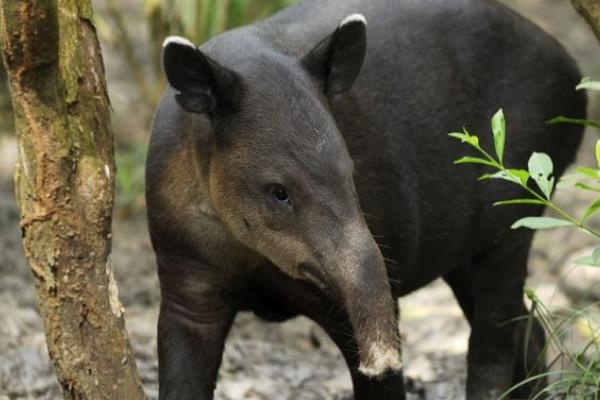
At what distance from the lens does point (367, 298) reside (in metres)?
4.32

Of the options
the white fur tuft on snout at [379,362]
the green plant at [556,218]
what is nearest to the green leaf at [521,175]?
the green plant at [556,218]

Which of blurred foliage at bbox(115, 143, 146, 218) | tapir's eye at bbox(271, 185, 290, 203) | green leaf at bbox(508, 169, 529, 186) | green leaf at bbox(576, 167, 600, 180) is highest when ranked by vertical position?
green leaf at bbox(576, 167, 600, 180)

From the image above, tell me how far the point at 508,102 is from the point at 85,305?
249 centimetres

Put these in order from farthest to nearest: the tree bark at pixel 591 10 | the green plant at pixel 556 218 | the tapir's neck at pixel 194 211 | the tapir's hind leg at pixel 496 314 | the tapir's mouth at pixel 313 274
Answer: the tapir's hind leg at pixel 496 314
the tapir's neck at pixel 194 211
the tree bark at pixel 591 10
the tapir's mouth at pixel 313 274
the green plant at pixel 556 218

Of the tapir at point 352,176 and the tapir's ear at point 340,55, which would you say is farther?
the tapir's ear at point 340,55

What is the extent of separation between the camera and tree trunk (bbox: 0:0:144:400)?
14.2 ft

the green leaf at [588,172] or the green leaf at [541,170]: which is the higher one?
the green leaf at [588,172]

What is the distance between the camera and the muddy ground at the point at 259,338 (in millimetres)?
6680

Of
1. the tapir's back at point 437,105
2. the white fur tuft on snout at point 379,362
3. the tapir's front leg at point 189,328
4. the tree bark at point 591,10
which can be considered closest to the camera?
the white fur tuft on snout at point 379,362

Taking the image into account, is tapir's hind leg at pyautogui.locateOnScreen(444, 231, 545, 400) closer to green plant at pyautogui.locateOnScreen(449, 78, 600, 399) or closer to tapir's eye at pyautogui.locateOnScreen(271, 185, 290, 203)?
green plant at pyautogui.locateOnScreen(449, 78, 600, 399)

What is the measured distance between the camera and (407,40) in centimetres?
578

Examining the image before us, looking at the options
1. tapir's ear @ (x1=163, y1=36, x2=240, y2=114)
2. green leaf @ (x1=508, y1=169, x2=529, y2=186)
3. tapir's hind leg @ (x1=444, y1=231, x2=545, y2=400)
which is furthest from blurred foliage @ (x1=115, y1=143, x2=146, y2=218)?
green leaf @ (x1=508, y1=169, x2=529, y2=186)

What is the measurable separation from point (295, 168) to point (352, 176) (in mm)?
233

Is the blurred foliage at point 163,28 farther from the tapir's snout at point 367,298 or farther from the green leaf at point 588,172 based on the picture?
the green leaf at point 588,172
